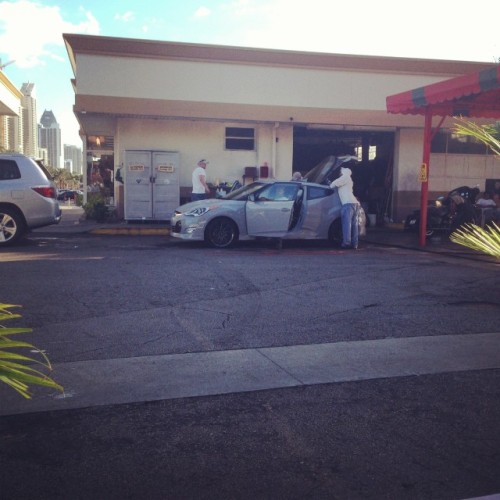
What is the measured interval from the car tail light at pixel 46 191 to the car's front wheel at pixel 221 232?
133 inches

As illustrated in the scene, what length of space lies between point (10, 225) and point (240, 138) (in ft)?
29.1

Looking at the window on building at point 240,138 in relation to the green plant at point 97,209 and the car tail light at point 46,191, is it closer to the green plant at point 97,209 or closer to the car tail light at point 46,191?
the green plant at point 97,209

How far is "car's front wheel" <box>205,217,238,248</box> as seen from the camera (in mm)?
11570

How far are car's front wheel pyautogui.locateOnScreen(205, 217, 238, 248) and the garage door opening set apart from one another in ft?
28.7

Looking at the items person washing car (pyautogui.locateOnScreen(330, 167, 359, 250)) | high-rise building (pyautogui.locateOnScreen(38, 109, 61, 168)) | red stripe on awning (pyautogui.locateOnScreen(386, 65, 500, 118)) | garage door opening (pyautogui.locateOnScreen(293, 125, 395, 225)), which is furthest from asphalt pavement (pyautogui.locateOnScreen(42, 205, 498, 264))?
high-rise building (pyautogui.locateOnScreen(38, 109, 61, 168))

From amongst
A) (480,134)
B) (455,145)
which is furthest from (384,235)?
(480,134)

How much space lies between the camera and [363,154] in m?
22.8

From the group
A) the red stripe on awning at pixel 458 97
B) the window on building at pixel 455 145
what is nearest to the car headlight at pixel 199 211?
the red stripe on awning at pixel 458 97

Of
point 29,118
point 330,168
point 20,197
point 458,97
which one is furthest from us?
point 29,118

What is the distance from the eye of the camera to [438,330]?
223 inches

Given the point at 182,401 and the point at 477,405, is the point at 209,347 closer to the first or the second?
the point at 182,401

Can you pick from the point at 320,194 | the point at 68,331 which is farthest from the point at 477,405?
the point at 320,194

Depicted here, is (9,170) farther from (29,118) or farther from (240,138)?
A: (29,118)

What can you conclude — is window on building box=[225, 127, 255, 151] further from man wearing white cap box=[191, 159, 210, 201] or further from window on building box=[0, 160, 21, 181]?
window on building box=[0, 160, 21, 181]
